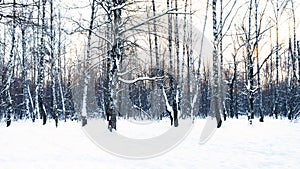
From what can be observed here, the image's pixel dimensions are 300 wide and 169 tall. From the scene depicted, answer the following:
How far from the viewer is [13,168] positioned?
20.1ft

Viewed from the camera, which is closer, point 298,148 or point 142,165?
point 142,165

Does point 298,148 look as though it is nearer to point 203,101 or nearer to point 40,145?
point 40,145

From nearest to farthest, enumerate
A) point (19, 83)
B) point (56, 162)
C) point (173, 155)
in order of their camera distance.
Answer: point (56, 162), point (173, 155), point (19, 83)

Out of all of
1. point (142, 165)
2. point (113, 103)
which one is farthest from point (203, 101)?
point (142, 165)

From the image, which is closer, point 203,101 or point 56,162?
point 56,162

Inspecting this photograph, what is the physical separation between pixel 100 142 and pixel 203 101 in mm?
45366

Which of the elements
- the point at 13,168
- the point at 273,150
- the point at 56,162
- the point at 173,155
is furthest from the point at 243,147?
the point at 13,168

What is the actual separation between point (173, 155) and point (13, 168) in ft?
13.4

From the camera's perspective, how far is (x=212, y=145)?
34.2 ft

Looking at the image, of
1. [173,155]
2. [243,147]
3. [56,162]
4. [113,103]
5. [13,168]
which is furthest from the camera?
[113,103]

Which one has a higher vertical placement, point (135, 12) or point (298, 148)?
point (135, 12)

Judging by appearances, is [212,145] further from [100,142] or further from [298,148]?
[100,142]

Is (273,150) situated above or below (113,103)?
below

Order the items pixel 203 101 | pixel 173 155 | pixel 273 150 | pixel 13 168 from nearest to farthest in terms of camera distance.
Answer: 1. pixel 13 168
2. pixel 173 155
3. pixel 273 150
4. pixel 203 101
